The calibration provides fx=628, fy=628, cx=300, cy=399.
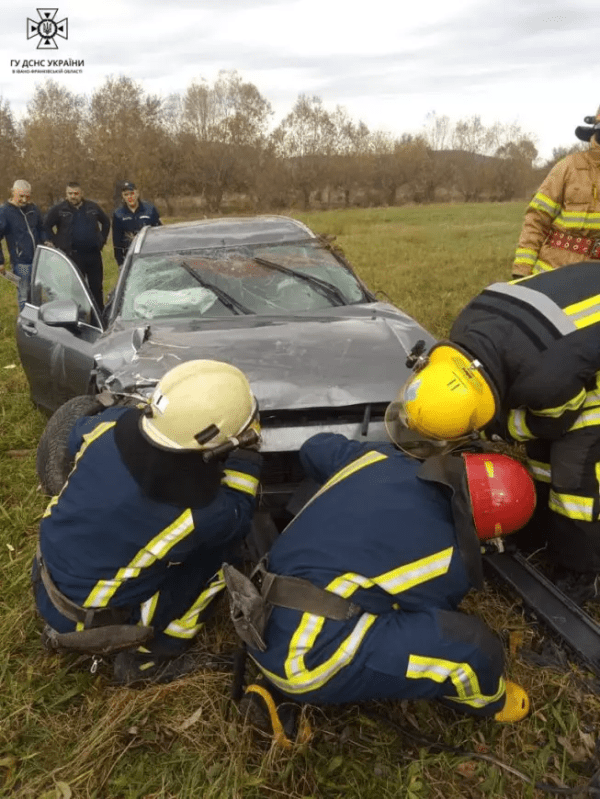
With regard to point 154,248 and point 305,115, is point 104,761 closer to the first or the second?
point 154,248

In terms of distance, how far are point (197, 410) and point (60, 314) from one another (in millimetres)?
1816

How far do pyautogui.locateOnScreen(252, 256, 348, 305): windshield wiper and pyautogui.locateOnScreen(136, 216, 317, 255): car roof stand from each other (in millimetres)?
365

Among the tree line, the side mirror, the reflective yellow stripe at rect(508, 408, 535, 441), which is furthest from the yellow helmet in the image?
the tree line

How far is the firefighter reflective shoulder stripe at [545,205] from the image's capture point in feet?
11.5

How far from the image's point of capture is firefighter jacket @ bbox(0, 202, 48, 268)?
6.81 metres

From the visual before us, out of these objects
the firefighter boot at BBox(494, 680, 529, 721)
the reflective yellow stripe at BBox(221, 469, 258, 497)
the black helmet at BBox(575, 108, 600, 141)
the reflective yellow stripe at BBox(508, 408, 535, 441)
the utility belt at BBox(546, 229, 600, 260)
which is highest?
the black helmet at BBox(575, 108, 600, 141)

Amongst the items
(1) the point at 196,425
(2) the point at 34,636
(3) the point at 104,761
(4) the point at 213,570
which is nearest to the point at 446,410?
(1) the point at 196,425

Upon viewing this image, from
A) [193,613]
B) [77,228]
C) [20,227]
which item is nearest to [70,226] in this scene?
[77,228]

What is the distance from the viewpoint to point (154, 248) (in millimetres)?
4078

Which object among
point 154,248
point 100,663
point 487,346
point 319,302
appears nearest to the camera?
point 487,346

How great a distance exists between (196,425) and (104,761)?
1.10m

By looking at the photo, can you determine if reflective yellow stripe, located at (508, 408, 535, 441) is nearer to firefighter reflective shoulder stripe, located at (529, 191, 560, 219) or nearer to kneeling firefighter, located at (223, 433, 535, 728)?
kneeling firefighter, located at (223, 433, 535, 728)

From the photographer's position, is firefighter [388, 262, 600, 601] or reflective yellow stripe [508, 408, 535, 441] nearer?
firefighter [388, 262, 600, 601]

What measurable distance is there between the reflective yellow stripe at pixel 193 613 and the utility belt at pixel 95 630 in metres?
0.17
